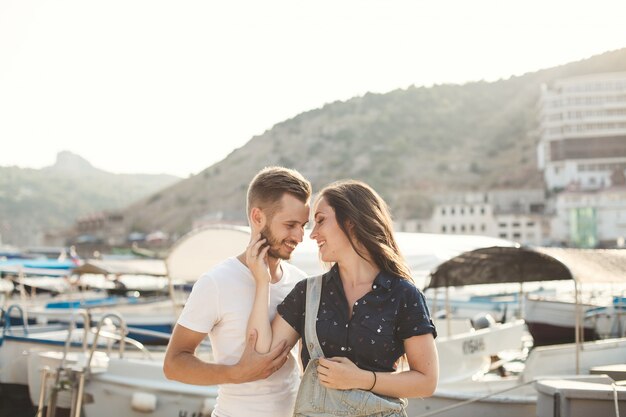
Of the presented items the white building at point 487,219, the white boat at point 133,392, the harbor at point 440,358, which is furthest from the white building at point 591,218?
the white boat at point 133,392

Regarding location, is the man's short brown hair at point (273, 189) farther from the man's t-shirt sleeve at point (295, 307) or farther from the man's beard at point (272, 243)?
the man's t-shirt sleeve at point (295, 307)

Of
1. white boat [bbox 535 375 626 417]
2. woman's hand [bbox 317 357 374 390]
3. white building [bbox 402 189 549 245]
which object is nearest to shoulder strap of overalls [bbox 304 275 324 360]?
woman's hand [bbox 317 357 374 390]

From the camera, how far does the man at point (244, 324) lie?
10.6 feet

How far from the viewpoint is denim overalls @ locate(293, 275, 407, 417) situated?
2.99 metres

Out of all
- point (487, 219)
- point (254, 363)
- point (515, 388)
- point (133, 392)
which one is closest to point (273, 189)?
point (254, 363)

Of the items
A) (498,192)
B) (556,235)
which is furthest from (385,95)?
(556,235)

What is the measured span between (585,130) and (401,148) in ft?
179

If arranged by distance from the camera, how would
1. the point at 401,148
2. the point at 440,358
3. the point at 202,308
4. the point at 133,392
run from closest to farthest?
the point at 202,308
the point at 133,392
the point at 440,358
the point at 401,148

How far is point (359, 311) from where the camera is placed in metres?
3.05

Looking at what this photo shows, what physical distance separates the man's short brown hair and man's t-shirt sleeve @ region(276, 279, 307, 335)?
37 cm

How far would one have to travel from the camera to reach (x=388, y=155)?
152500mm

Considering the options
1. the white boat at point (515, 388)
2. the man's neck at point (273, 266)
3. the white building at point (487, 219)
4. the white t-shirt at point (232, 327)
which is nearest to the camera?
the white t-shirt at point (232, 327)

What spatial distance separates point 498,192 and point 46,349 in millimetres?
106983

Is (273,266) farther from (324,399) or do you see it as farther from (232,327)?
(324,399)
